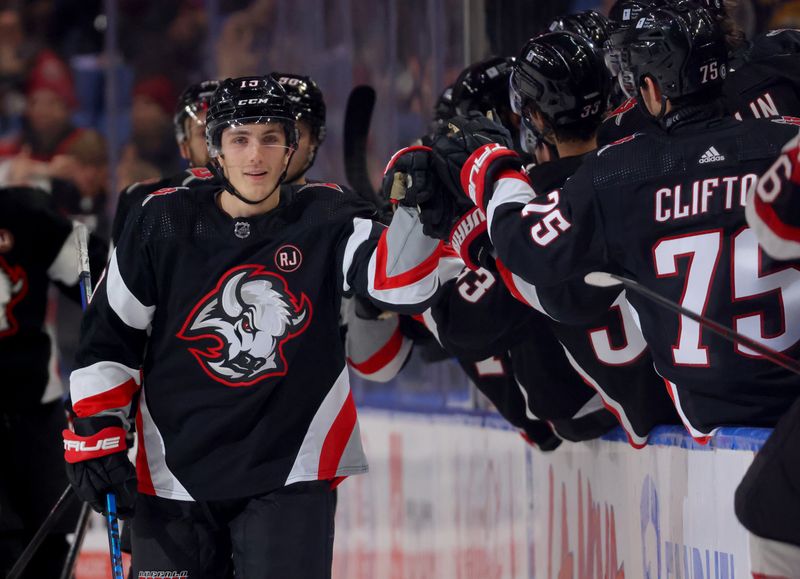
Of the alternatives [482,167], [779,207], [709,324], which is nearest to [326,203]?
[482,167]

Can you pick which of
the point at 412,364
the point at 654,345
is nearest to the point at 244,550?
the point at 654,345

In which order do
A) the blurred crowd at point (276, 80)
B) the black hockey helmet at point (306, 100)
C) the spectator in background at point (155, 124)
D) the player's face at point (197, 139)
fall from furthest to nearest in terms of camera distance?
the spectator in background at point (155, 124) → the player's face at point (197, 139) → the black hockey helmet at point (306, 100) → the blurred crowd at point (276, 80)

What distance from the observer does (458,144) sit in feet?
8.06

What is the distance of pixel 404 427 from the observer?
4.61 m

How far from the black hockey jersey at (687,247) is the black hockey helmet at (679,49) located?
0.20ft

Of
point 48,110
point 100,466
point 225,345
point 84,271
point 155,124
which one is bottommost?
point 100,466

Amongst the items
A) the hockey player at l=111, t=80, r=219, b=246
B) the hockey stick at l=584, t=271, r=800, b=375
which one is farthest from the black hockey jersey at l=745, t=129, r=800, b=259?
the hockey player at l=111, t=80, r=219, b=246

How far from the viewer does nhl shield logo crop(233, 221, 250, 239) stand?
2570 millimetres

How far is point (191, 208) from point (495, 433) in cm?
145

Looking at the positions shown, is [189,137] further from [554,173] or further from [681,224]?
[681,224]

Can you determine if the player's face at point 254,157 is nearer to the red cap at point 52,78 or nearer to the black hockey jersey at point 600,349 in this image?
the black hockey jersey at point 600,349

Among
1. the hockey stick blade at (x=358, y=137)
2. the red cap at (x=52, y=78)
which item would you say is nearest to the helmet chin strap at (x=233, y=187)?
the hockey stick blade at (x=358, y=137)

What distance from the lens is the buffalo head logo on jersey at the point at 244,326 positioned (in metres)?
2.54

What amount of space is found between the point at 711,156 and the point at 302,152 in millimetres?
1368
